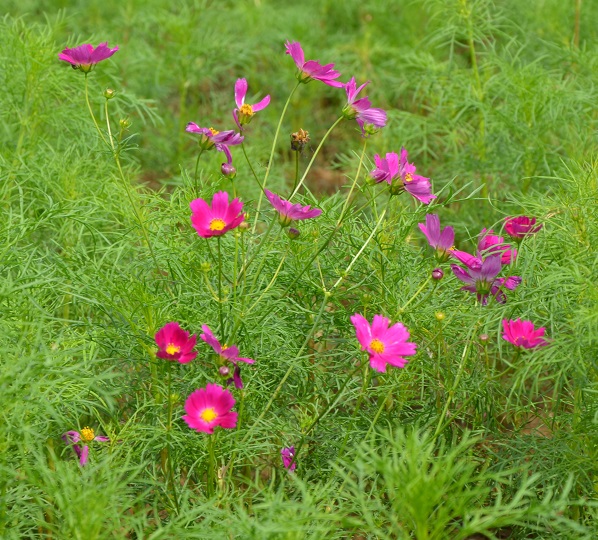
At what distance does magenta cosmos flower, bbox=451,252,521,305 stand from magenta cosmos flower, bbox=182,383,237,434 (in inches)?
20.1

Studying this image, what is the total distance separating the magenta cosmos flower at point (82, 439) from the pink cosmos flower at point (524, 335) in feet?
2.71

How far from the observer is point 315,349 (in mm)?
2365

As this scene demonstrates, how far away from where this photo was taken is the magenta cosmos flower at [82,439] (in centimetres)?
185

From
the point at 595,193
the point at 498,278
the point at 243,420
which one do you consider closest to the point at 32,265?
the point at 243,420

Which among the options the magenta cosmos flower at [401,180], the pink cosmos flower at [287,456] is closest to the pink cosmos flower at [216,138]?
the magenta cosmos flower at [401,180]

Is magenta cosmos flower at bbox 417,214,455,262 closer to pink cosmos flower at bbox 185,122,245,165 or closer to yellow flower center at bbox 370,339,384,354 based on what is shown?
yellow flower center at bbox 370,339,384,354

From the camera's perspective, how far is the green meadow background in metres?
1.61

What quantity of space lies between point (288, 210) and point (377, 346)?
31cm

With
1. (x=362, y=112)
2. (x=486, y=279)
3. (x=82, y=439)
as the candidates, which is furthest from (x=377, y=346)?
(x=82, y=439)

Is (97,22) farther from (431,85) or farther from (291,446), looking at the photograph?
(291,446)

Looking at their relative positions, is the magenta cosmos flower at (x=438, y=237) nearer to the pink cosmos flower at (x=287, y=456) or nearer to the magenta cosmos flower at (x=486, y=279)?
the magenta cosmos flower at (x=486, y=279)

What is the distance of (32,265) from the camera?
2.04m

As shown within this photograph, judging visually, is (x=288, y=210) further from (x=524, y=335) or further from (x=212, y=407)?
(x=524, y=335)

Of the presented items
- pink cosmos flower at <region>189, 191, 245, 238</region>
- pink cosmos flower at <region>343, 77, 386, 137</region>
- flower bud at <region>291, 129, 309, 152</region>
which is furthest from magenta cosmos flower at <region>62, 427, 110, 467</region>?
pink cosmos flower at <region>343, 77, 386, 137</region>
